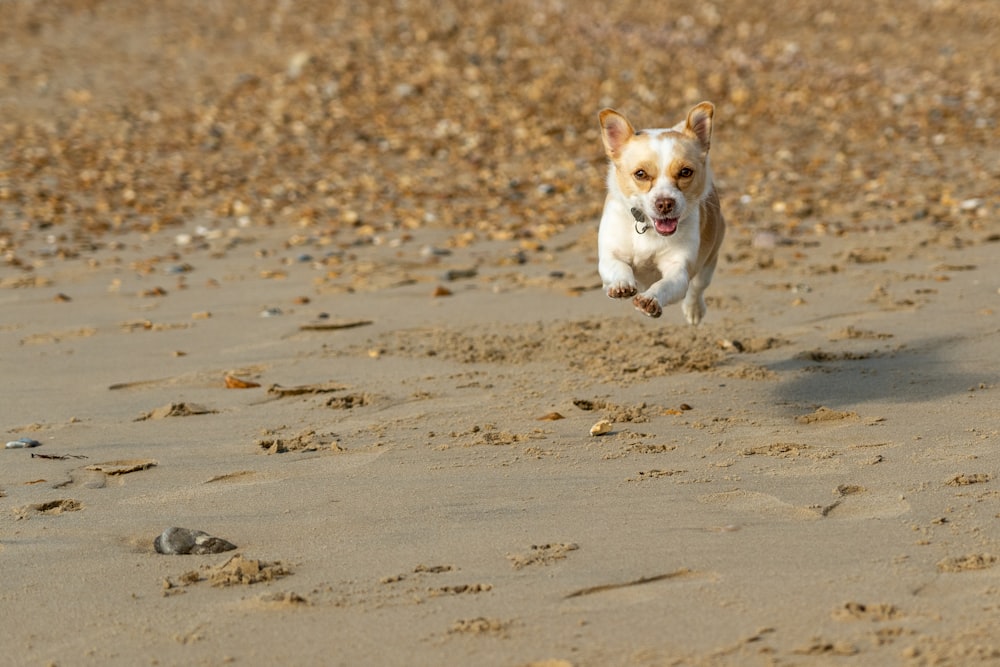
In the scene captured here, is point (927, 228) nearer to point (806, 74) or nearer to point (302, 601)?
point (806, 74)

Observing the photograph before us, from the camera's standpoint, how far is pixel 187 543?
3381 mm

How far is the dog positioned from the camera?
468 cm

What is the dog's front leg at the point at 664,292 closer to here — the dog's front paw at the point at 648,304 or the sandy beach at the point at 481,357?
the dog's front paw at the point at 648,304

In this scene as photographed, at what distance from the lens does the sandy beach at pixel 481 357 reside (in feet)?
9.56

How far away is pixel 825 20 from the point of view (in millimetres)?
14531

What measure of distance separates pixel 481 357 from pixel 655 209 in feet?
4.22

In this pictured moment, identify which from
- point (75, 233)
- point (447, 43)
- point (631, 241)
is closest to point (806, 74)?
point (447, 43)

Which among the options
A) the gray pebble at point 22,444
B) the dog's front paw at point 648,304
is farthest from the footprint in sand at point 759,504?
the gray pebble at point 22,444

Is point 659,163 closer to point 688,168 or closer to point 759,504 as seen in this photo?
point 688,168

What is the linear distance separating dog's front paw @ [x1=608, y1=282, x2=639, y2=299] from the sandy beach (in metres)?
0.43

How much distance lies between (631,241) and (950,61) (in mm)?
9589

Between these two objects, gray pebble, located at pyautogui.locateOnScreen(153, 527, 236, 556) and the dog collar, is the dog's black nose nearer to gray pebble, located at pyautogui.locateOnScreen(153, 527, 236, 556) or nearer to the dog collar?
the dog collar

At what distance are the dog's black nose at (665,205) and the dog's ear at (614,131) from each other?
1.33ft

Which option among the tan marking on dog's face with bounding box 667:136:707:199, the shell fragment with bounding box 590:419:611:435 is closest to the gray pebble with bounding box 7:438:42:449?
the shell fragment with bounding box 590:419:611:435
